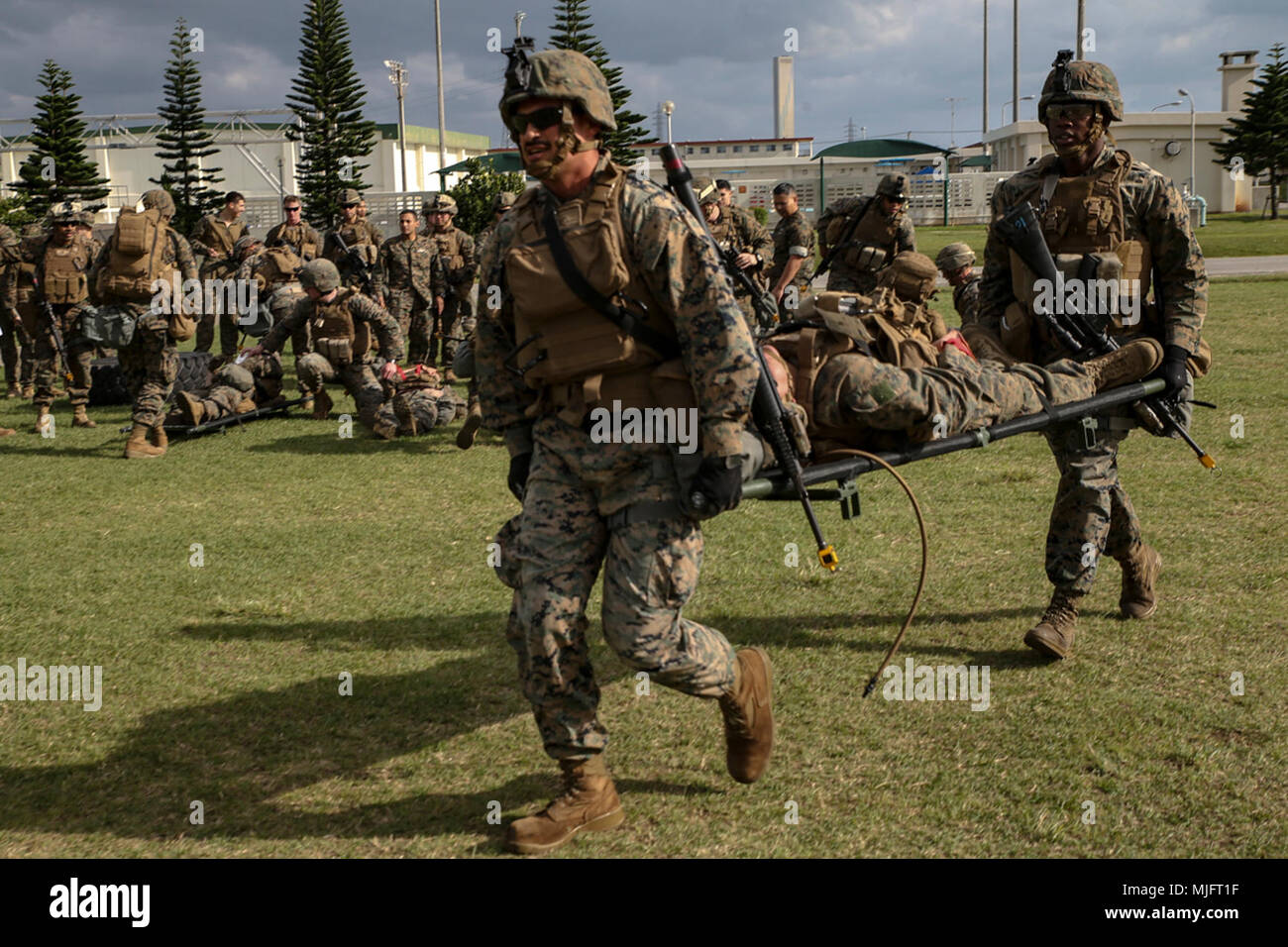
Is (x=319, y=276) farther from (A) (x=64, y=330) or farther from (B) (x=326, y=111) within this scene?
(B) (x=326, y=111)

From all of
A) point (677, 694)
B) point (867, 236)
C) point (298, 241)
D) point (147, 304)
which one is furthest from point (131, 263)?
point (677, 694)

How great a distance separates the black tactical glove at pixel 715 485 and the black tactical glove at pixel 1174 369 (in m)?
2.53

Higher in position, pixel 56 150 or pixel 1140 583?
pixel 56 150

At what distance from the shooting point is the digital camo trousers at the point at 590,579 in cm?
373

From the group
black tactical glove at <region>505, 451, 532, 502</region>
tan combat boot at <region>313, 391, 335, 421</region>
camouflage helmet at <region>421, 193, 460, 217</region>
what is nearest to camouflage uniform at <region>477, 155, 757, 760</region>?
black tactical glove at <region>505, 451, 532, 502</region>

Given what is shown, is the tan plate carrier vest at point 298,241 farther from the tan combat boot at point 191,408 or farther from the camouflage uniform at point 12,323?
the tan combat boot at point 191,408

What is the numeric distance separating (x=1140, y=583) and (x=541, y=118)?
3.71 metres

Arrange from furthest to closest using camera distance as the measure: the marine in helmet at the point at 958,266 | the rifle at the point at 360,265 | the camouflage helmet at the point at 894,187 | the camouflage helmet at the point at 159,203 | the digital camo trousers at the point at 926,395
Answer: the rifle at the point at 360,265 < the camouflage helmet at the point at 159,203 < the camouflage helmet at the point at 894,187 < the marine in helmet at the point at 958,266 < the digital camo trousers at the point at 926,395

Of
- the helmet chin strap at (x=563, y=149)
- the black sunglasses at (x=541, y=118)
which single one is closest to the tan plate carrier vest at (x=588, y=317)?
the helmet chin strap at (x=563, y=149)

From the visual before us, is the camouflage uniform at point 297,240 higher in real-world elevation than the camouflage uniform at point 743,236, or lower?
higher

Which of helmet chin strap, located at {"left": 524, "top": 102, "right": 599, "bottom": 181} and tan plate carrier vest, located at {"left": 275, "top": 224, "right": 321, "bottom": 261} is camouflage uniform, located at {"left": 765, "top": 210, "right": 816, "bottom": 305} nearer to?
tan plate carrier vest, located at {"left": 275, "top": 224, "right": 321, "bottom": 261}

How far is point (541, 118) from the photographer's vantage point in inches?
143

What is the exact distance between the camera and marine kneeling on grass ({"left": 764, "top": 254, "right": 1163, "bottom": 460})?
14.8ft

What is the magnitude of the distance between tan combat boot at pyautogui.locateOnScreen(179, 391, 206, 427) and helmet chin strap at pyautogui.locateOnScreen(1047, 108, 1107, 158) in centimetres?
919
